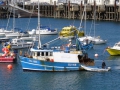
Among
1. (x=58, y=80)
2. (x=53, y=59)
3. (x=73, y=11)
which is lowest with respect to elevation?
(x=58, y=80)

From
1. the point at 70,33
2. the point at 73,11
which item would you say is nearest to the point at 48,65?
the point at 70,33

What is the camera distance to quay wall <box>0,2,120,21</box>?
4594 inches

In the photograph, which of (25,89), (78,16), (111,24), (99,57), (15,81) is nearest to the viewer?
(25,89)

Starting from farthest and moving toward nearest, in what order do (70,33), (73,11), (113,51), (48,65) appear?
(73,11) < (70,33) < (113,51) < (48,65)

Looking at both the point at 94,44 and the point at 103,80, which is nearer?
the point at 103,80

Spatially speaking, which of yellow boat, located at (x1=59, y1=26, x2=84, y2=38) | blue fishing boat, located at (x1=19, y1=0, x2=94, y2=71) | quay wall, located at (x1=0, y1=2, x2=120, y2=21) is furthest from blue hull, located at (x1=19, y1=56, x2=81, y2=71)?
quay wall, located at (x1=0, y1=2, x2=120, y2=21)

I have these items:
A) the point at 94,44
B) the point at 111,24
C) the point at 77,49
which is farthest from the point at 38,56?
the point at 111,24

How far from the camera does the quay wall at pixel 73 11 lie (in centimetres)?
11669

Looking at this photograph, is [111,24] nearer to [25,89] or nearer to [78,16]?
[78,16]

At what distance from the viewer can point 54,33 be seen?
8538cm

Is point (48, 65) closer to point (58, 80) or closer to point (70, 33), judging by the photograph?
point (58, 80)

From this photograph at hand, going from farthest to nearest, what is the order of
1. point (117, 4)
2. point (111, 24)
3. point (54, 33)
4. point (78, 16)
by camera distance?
point (78, 16) → point (117, 4) → point (111, 24) → point (54, 33)

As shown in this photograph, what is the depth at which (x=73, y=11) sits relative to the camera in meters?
125

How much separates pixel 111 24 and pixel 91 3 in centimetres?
1773
